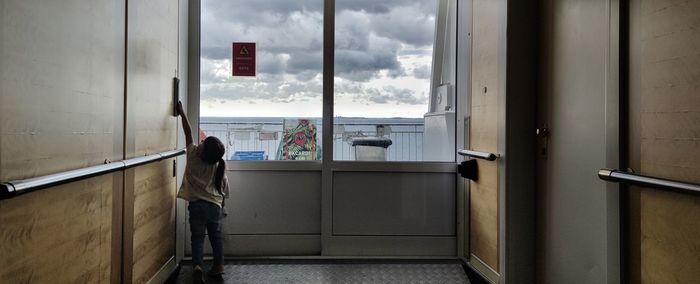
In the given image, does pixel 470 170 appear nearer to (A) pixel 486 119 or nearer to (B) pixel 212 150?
(A) pixel 486 119

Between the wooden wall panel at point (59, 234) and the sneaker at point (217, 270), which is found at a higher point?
the wooden wall panel at point (59, 234)

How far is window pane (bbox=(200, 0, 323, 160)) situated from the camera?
10.5 feet

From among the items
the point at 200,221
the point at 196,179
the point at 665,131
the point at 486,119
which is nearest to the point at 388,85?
the point at 486,119

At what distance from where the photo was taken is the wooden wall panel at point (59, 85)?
129 centimetres

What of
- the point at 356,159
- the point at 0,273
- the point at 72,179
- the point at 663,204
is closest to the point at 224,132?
the point at 356,159

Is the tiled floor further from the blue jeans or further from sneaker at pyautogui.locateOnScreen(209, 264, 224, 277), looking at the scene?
the blue jeans

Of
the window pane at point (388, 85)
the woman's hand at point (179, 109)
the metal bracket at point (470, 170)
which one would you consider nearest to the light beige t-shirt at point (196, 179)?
the woman's hand at point (179, 109)

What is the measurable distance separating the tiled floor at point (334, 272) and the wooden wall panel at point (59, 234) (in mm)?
1047

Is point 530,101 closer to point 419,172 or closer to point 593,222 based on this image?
point 593,222

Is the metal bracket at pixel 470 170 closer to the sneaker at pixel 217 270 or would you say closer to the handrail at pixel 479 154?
the handrail at pixel 479 154

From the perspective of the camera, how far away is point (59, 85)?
1522 millimetres

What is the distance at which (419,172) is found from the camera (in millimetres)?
3240

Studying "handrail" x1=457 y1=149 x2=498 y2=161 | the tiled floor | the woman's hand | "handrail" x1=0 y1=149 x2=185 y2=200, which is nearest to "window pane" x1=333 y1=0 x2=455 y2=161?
"handrail" x1=457 y1=149 x2=498 y2=161

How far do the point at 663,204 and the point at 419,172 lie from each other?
1.87 m
